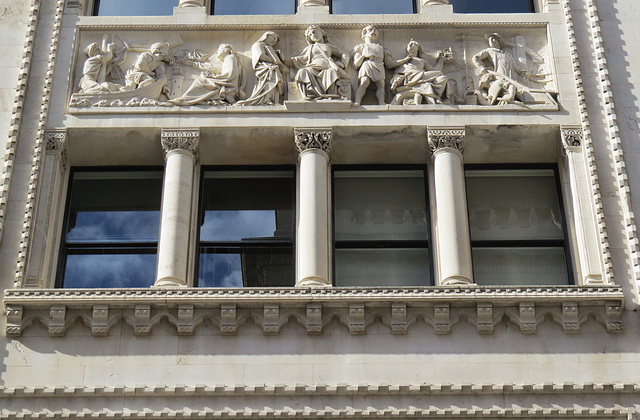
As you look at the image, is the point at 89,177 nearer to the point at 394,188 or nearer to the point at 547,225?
the point at 394,188

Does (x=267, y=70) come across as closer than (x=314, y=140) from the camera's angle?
No

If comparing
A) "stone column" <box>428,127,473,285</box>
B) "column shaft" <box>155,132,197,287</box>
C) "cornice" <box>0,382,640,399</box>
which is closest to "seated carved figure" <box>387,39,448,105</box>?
"stone column" <box>428,127,473,285</box>

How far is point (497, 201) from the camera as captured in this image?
22.1m

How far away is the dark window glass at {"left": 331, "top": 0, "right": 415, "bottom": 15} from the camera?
24.1 metres

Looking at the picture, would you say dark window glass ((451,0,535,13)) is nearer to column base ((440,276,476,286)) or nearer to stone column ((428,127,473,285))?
stone column ((428,127,473,285))

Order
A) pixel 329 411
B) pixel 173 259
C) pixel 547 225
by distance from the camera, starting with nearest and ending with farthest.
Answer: pixel 329 411 → pixel 173 259 → pixel 547 225

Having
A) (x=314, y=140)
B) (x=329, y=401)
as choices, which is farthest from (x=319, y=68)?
(x=329, y=401)

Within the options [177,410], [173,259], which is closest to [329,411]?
[177,410]

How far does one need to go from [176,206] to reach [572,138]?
23.0 feet

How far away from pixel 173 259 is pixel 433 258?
4434 mm

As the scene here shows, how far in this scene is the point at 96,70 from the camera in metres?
22.5

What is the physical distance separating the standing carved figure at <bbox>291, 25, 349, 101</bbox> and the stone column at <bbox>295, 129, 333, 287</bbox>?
87 cm

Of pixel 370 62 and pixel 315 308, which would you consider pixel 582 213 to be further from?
pixel 315 308

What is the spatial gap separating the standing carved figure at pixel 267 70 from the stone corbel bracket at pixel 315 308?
14.1ft
